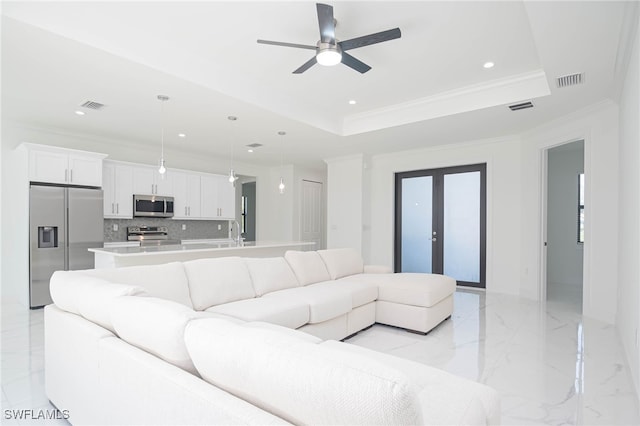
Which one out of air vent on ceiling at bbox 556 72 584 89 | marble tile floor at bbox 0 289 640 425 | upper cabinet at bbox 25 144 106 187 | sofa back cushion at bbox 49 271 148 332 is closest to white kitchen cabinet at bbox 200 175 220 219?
upper cabinet at bbox 25 144 106 187

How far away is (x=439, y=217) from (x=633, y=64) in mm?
4013

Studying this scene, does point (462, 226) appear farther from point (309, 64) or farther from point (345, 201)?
point (309, 64)

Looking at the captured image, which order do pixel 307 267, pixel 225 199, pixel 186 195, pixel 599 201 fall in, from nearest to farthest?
1. pixel 307 267
2. pixel 599 201
3. pixel 186 195
4. pixel 225 199

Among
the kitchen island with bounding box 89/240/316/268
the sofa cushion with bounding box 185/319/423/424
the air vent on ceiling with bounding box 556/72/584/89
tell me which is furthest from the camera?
the kitchen island with bounding box 89/240/316/268

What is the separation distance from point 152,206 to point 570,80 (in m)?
6.32

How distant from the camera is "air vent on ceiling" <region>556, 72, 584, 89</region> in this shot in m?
3.38

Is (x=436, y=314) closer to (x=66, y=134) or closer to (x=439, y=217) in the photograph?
(x=439, y=217)

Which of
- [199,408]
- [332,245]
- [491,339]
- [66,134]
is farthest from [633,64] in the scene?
[66,134]

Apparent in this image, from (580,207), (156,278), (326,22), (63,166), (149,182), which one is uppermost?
(326,22)

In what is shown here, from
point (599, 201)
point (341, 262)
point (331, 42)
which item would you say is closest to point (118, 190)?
point (341, 262)

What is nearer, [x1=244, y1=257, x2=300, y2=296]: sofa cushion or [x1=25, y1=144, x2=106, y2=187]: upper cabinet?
[x1=244, y1=257, x2=300, y2=296]: sofa cushion

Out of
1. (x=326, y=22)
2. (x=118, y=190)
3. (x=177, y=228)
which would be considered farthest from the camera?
(x=177, y=228)

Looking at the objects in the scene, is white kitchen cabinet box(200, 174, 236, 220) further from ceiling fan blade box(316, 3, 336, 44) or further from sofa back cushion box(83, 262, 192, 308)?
ceiling fan blade box(316, 3, 336, 44)

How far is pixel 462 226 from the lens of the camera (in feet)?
20.4
